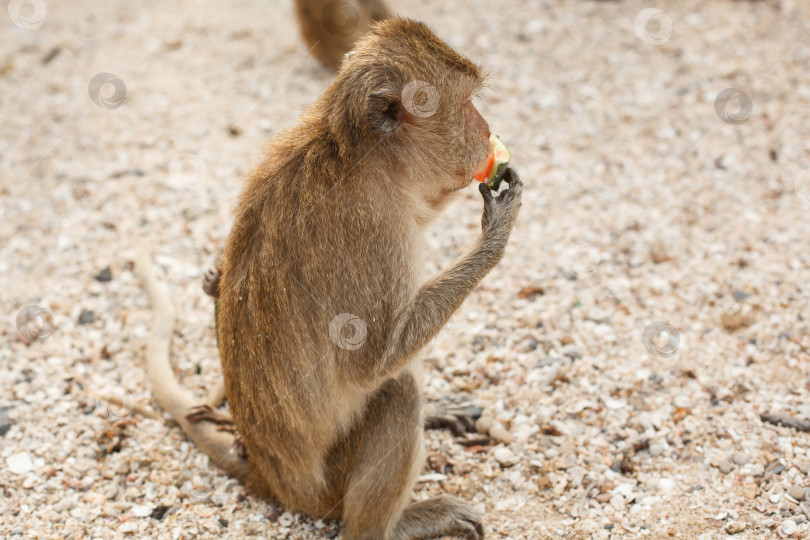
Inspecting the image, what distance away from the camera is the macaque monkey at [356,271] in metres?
3.24

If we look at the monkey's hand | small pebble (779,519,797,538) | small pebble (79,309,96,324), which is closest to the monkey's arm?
the monkey's hand

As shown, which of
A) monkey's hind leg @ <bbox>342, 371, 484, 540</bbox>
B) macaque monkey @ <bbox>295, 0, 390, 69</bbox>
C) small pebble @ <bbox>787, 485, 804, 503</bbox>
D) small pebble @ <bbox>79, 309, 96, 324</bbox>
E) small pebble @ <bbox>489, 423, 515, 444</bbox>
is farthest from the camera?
macaque monkey @ <bbox>295, 0, 390, 69</bbox>

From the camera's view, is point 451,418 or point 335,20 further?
point 335,20

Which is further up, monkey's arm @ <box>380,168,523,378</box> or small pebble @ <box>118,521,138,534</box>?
monkey's arm @ <box>380,168,523,378</box>

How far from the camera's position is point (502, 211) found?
3.57m

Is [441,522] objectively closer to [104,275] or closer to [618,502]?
[618,502]

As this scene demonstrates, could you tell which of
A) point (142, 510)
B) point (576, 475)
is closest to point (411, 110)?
point (576, 475)

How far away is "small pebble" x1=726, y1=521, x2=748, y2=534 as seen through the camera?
3.62 metres

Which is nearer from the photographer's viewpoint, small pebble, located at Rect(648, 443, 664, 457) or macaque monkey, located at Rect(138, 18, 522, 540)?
macaque monkey, located at Rect(138, 18, 522, 540)

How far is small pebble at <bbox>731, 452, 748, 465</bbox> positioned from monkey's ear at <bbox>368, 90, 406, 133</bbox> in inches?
99.1

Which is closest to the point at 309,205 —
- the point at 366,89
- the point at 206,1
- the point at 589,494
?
the point at 366,89

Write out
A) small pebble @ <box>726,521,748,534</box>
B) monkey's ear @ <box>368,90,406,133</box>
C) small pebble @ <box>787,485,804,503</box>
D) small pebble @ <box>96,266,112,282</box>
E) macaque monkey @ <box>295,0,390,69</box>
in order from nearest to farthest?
1. monkey's ear @ <box>368,90,406,133</box>
2. small pebble @ <box>726,521,748,534</box>
3. small pebble @ <box>787,485,804,503</box>
4. small pebble @ <box>96,266,112,282</box>
5. macaque monkey @ <box>295,0,390,69</box>

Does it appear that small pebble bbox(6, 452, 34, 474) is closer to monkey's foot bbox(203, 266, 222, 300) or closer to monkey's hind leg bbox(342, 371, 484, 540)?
monkey's foot bbox(203, 266, 222, 300)

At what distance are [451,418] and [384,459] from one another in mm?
988
